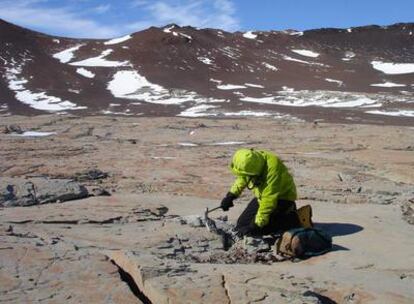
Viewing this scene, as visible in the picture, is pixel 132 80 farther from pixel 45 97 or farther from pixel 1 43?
pixel 1 43

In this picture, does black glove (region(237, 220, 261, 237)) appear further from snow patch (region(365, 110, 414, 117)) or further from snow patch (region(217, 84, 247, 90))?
snow patch (region(217, 84, 247, 90))

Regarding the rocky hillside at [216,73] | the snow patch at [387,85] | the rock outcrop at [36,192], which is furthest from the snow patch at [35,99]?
the rock outcrop at [36,192]

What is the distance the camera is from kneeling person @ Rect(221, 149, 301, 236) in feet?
20.6

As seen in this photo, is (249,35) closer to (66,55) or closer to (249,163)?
(66,55)

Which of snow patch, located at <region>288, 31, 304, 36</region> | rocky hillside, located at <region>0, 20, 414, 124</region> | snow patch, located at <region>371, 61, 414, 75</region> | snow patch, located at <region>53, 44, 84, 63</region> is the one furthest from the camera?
snow patch, located at <region>288, 31, 304, 36</region>

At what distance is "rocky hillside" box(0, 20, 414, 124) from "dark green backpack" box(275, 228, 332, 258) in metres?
28.0

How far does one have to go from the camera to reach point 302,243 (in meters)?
5.87

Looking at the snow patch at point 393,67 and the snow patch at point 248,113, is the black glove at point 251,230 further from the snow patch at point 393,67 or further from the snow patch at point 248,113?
the snow patch at point 393,67

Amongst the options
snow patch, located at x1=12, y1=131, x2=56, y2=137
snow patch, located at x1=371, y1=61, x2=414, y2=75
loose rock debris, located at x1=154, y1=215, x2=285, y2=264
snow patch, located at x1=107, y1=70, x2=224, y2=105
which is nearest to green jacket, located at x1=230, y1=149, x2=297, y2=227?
loose rock debris, located at x1=154, y1=215, x2=285, y2=264

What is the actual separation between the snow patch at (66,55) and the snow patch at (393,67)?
31259 millimetres

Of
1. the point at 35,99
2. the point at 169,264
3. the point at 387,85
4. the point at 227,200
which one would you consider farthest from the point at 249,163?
the point at 387,85

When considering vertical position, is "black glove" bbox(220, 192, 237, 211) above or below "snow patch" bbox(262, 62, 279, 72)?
below

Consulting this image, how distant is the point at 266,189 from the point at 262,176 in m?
0.14

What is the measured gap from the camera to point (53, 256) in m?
5.01
